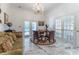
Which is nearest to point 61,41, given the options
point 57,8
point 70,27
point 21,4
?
point 70,27

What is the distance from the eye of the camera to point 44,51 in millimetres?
2217

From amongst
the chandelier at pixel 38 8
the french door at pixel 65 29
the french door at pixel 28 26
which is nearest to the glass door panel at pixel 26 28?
the french door at pixel 28 26

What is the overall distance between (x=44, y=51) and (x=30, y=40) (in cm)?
32

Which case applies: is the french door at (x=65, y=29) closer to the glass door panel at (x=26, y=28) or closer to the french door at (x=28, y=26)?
the french door at (x=28, y=26)

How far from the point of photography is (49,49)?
2.21 metres

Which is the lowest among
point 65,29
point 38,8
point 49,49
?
point 49,49

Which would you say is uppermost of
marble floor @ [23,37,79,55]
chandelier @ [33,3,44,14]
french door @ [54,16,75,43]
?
chandelier @ [33,3,44,14]

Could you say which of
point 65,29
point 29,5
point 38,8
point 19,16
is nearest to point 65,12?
point 65,29

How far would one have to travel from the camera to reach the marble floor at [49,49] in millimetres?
2197

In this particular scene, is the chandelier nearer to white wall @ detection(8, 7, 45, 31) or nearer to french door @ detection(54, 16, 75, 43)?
white wall @ detection(8, 7, 45, 31)

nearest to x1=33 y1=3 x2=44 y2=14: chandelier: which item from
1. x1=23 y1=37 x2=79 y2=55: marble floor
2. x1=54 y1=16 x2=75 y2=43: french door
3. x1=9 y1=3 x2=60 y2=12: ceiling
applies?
x1=9 y1=3 x2=60 y2=12: ceiling

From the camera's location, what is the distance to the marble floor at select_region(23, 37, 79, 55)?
2.20 metres

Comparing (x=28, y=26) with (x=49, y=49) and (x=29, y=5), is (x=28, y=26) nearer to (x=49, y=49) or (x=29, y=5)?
(x=29, y=5)

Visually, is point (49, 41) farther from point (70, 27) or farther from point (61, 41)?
point (70, 27)
